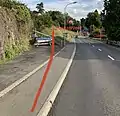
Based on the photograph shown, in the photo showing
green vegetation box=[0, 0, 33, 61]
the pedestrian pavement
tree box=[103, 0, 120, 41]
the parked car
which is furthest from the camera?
tree box=[103, 0, 120, 41]

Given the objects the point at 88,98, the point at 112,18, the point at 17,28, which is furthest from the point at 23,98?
the point at 112,18

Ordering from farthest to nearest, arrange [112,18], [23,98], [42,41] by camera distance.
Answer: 1. [112,18]
2. [42,41]
3. [23,98]

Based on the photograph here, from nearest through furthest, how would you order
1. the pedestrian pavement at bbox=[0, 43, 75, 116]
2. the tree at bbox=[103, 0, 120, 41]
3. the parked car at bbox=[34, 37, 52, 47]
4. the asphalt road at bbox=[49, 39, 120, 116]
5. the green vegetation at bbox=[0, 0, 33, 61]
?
the pedestrian pavement at bbox=[0, 43, 75, 116] → the asphalt road at bbox=[49, 39, 120, 116] → the green vegetation at bbox=[0, 0, 33, 61] → the parked car at bbox=[34, 37, 52, 47] → the tree at bbox=[103, 0, 120, 41]

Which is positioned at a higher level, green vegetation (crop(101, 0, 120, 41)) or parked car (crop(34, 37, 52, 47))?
green vegetation (crop(101, 0, 120, 41))

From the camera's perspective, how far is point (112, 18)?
61.0 metres

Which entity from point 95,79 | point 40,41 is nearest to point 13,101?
point 95,79

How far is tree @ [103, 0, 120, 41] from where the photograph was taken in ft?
190

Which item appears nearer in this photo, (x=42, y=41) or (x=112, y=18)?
(x=42, y=41)

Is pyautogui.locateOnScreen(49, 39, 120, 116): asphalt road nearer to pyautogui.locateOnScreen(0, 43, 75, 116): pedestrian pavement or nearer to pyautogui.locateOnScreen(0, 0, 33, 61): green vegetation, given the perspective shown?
pyautogui.locateOnScreen(0, 43, 75, 116): pedestrian pavement

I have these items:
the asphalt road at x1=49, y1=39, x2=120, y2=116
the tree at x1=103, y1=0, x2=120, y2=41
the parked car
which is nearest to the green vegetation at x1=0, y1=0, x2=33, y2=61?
the parked car

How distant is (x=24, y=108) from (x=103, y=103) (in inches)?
84.3

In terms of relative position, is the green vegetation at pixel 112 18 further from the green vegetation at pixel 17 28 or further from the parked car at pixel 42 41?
the green vegetation at pixel 17 28

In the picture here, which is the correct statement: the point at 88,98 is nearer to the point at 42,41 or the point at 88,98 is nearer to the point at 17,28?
the point at 17,28

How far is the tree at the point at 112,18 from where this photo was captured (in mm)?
58056
